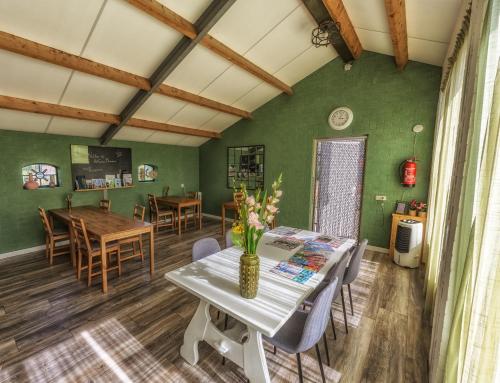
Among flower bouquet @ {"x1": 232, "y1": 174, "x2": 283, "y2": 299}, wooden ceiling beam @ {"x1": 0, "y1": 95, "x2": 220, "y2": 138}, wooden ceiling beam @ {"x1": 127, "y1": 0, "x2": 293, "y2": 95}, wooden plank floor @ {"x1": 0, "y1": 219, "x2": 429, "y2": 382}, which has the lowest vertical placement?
wooden plank floor @ {"x1": 0, "y1": 219, "x2": 429, "y2": 382}

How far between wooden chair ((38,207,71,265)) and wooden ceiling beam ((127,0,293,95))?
3.08 m

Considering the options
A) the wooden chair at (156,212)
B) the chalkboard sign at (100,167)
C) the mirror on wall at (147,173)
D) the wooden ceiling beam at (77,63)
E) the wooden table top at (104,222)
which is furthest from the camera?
the mirror on wall at (147,173)

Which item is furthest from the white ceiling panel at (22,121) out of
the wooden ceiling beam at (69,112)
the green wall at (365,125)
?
the green wall at (365,125)

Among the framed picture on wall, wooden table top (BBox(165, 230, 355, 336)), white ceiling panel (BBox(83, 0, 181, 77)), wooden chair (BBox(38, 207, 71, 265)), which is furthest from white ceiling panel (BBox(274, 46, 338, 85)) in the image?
wooden chair (BBox(38, 207, 71, 265))

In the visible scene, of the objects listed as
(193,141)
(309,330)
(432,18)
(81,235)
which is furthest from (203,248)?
(193,141)

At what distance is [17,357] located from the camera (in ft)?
5.89

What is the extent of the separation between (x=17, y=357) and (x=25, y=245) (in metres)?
2.93

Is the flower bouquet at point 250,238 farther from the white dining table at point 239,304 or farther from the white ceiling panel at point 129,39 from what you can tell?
the white ceiling panel at point 129,39

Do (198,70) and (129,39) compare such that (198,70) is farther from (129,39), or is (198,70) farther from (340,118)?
(340,118)

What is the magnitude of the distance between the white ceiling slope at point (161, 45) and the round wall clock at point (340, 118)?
3.20ft

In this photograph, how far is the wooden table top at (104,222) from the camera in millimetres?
2824

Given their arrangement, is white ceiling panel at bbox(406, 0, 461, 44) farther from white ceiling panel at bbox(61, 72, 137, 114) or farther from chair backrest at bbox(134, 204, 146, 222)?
chair backrest at bbox(134, 204, 146, 222)

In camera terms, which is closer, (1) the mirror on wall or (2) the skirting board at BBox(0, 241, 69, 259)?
(2) the skirting board at BBox(0, 241, 69, 259)

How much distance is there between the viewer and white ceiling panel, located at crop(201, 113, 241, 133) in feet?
17.3
